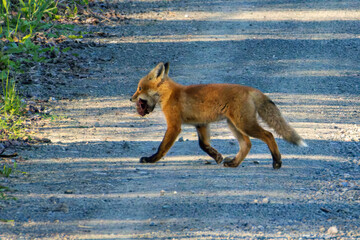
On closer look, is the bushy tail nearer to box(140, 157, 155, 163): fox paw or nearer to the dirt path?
the dirt path

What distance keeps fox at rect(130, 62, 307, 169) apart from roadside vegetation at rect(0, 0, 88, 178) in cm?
176

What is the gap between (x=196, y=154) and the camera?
6.45 m

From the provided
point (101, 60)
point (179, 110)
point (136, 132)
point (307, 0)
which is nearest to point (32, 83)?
point (101, 60)

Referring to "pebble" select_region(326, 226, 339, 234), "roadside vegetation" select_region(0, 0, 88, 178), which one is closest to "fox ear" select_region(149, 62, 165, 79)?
"roadside vegetation" select_region(0, 0, 88, 178)

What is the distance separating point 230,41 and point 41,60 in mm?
4029

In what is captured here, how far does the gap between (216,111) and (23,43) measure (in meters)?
5.09

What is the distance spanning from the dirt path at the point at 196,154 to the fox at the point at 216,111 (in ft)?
0.65

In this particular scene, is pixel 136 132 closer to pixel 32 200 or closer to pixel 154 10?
pixel 32 200

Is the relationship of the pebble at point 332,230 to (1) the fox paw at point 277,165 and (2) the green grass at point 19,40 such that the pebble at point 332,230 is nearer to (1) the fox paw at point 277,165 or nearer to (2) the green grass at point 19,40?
(1) the fox paw at point 277,165

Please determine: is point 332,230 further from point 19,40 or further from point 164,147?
point 19,40

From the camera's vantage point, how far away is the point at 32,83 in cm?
884

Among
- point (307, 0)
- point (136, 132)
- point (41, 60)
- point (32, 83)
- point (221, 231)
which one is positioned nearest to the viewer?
point (221, 231)

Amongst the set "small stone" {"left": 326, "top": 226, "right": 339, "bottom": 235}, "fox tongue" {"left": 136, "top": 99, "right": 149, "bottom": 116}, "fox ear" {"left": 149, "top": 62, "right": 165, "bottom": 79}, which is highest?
"fox ear" {"left": 149, "top": 62, "right": 165, "bottom": 79}

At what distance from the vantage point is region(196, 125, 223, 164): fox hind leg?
242 inches
